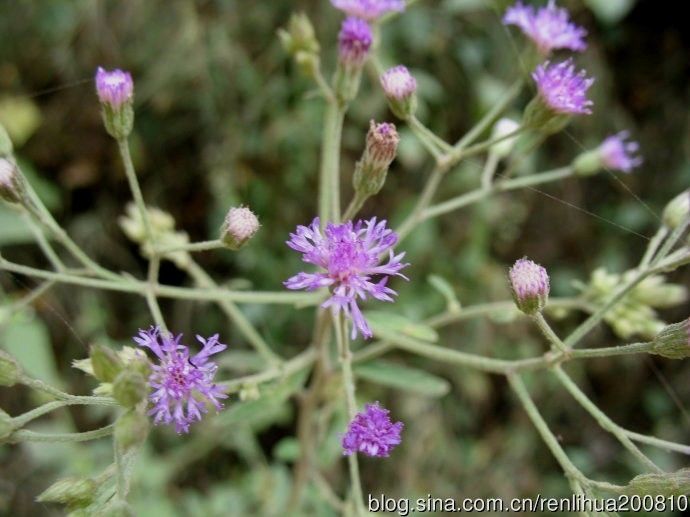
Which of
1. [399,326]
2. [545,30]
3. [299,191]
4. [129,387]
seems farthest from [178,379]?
[299,191]

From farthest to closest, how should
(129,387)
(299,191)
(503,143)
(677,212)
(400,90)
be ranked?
(299,191) < (503,143) < (677,212) < (400,90) < (129,387)

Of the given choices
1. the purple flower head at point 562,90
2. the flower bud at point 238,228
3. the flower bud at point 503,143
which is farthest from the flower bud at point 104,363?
the flower bud at point 503,143

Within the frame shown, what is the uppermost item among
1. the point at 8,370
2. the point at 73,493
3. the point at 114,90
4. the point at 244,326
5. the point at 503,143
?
the point at 503,143

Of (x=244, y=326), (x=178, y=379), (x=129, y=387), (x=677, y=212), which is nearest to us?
(x=129, y=387)

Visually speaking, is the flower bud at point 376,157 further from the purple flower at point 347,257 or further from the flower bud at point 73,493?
the flower bud at point 73,493

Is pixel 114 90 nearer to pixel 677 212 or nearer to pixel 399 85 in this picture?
pixel 399 85

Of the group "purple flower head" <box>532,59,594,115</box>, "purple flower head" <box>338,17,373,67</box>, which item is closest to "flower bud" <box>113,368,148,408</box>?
"purple flower head" <box>338,17,373,67</box>

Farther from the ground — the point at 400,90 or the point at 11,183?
the point at 400,90
